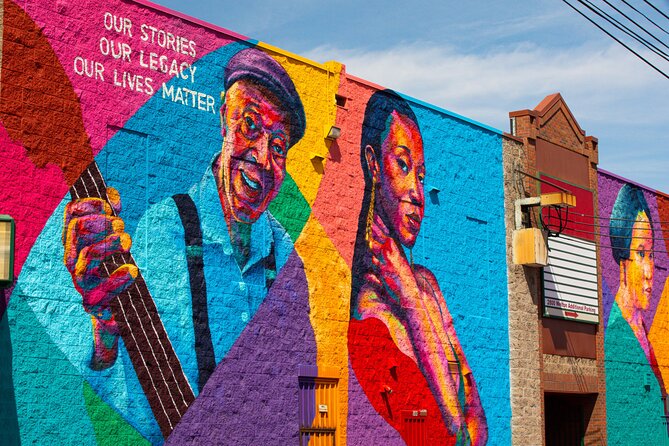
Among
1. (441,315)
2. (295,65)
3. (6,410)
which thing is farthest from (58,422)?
(441,315)

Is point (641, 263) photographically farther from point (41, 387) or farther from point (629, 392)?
point (41, 387)

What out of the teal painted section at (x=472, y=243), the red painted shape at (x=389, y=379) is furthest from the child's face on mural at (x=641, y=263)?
the red painted shape at (x=389, y=379)

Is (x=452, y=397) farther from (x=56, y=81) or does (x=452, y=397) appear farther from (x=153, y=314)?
(x=56, y=81)

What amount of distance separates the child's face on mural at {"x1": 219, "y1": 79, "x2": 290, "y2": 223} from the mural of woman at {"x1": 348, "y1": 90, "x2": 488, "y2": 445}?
275cm

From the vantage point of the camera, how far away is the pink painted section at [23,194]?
1582cm

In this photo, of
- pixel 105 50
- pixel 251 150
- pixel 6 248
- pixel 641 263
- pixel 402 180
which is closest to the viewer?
pixel 6 248

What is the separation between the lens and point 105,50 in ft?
57.5

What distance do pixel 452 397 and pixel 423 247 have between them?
352 cm

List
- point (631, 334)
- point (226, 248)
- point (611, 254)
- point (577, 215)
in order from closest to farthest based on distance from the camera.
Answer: point (226, 248) < point (577, 215) < point (611, 254) < point (631, 334)

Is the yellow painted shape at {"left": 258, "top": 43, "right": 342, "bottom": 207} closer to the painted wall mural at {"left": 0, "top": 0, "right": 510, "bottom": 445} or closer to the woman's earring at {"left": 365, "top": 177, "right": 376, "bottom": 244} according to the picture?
the painted wall mural at {"left": 0, "top": 0, "right": 510, "bottom": 445}

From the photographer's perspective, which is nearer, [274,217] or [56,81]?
[56,81]

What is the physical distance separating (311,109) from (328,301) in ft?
13.0

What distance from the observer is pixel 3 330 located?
15531 millimetres

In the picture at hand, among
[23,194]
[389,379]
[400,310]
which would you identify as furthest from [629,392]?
[23,194]
